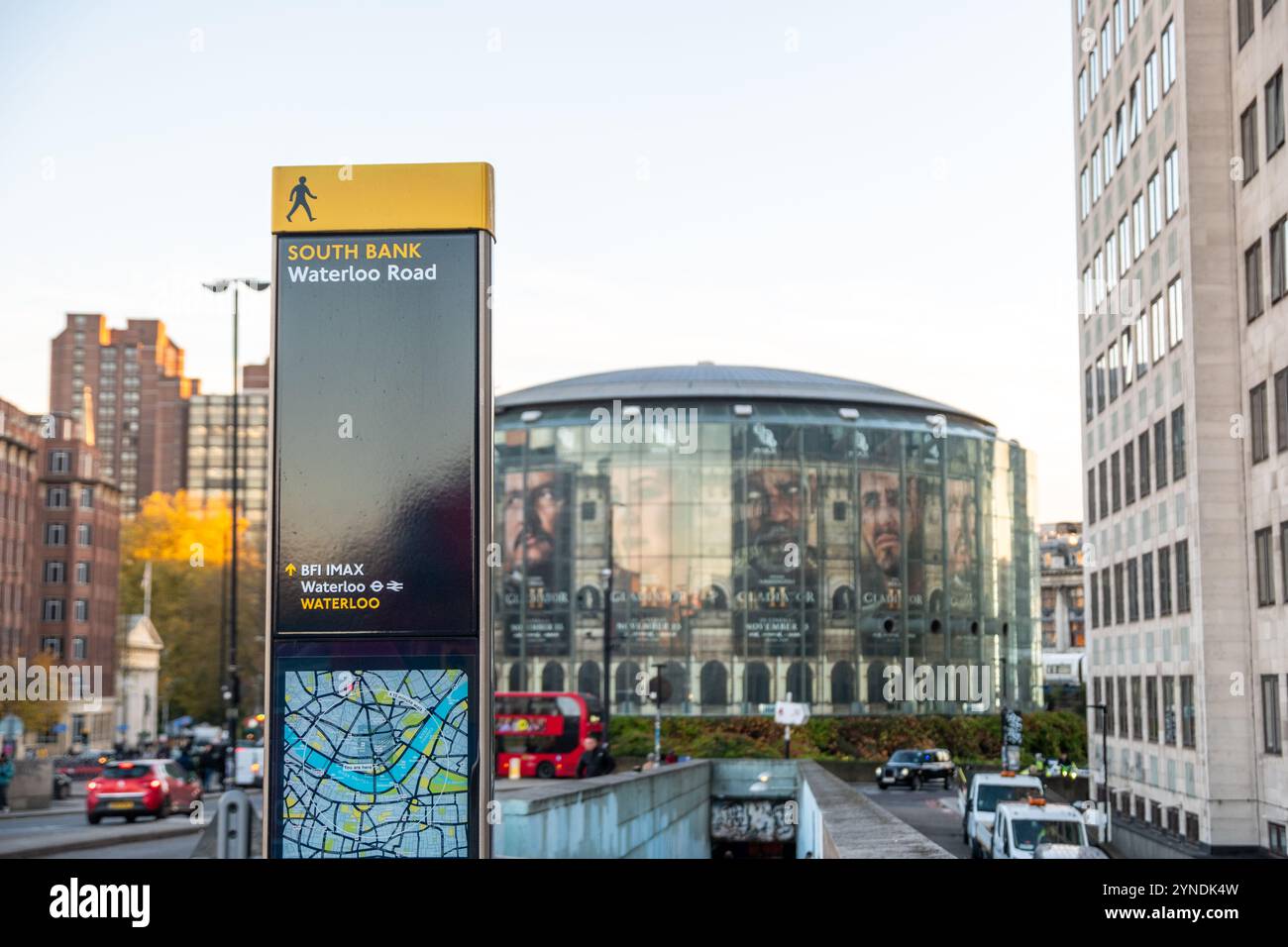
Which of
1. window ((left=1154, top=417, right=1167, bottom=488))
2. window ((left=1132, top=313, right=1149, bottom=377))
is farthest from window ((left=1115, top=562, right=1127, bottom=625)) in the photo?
window ((left=1132, top=313, right=1149, bottom=377))

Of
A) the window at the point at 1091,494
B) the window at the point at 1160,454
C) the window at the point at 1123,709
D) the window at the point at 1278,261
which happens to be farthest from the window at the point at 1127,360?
the window at the point at 1278,261

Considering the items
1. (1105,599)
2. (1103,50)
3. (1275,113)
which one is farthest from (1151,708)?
(1103,50)

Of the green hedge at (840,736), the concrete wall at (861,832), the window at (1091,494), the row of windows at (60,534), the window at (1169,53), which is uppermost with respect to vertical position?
the window at (1169,53)

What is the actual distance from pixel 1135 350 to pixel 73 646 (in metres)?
80.0

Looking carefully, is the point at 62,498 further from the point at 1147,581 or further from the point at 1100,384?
the point at 1147,581

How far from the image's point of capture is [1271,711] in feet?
105

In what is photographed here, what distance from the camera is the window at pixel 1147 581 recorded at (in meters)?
40.1

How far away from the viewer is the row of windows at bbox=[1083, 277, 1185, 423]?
36344 mm

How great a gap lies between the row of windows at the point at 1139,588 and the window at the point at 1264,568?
9.67 feet

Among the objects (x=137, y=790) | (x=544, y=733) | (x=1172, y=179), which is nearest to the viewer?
(x=137, y=790)

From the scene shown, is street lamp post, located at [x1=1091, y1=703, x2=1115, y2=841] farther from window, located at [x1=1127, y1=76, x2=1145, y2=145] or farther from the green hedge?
the green hedge

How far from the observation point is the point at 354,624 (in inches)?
361

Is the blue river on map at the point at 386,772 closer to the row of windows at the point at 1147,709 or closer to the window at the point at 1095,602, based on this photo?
the row of windows at the point at 1147,709

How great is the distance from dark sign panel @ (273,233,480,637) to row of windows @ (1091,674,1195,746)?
2973 cm
